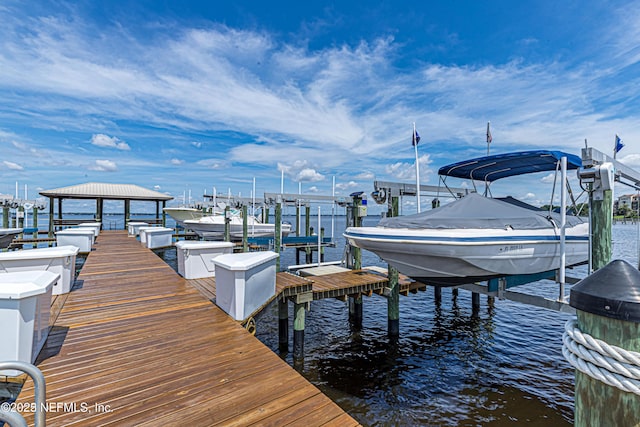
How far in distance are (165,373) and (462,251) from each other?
14.4 ft

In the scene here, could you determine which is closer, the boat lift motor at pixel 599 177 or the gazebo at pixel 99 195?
the boat lift motor at pixel 599 177

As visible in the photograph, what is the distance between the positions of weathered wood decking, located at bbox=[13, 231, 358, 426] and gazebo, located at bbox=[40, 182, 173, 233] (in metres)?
19.3

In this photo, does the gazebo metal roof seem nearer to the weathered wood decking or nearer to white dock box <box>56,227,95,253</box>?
white dock box <box>56,227,95,253</box>

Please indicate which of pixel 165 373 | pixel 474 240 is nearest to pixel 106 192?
pixel 165 373

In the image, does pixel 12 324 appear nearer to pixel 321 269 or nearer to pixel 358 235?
pixel 358 235

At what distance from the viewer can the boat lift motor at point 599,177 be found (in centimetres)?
412

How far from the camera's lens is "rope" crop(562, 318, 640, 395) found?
1.36 metres

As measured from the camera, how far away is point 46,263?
571 cm

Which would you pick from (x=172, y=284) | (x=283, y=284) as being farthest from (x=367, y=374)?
(x=172, y=284)

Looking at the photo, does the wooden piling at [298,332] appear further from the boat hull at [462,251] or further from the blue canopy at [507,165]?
the blue canopy at [507,165]

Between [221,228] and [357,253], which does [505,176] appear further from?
[221,228]

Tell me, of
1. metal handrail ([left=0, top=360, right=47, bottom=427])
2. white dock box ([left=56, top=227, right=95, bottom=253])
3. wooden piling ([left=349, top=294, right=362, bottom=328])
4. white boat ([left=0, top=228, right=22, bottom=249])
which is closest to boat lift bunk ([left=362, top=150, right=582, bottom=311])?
wooden piling ([left=349, top=294, right=362, bottom=328])

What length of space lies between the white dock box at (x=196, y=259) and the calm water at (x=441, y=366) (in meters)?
2.04

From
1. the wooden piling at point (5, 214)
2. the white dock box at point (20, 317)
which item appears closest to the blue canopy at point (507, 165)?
the white dock box at point (20, 317)
